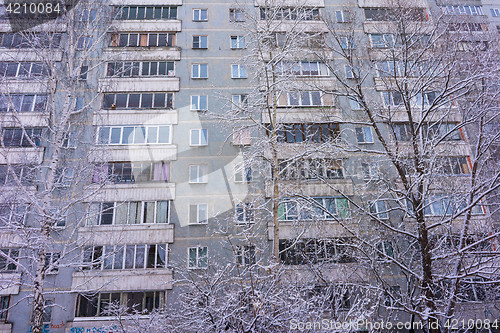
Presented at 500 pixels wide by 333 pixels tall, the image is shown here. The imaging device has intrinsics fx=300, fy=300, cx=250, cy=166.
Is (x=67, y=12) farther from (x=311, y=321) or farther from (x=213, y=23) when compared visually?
(x=311, y=321)

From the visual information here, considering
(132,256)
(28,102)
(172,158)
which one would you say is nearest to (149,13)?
(28,102)

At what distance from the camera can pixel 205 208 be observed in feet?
67.2

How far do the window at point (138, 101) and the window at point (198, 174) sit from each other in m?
5.10

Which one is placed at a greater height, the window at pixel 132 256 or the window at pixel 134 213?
the window at pixel 134 213

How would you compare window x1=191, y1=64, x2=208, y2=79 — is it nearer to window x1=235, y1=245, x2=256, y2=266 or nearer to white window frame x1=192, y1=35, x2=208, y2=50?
white window frame x1=192, y1=35, x2=208, y2=50

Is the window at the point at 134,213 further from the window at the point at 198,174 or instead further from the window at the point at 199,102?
the window at the point at 199,102

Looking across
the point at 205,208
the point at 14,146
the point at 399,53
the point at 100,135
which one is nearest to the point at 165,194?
the point at 205,208

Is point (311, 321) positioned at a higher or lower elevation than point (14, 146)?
lower

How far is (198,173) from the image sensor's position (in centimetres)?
2114

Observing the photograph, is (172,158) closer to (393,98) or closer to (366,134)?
(366,134)

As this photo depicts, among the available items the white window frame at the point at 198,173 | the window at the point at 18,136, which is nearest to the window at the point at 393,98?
the white window frame at the point at 198,173

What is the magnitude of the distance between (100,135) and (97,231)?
21.6 feet

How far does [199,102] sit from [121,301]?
14.4m

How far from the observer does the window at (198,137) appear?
21625 millimetres
